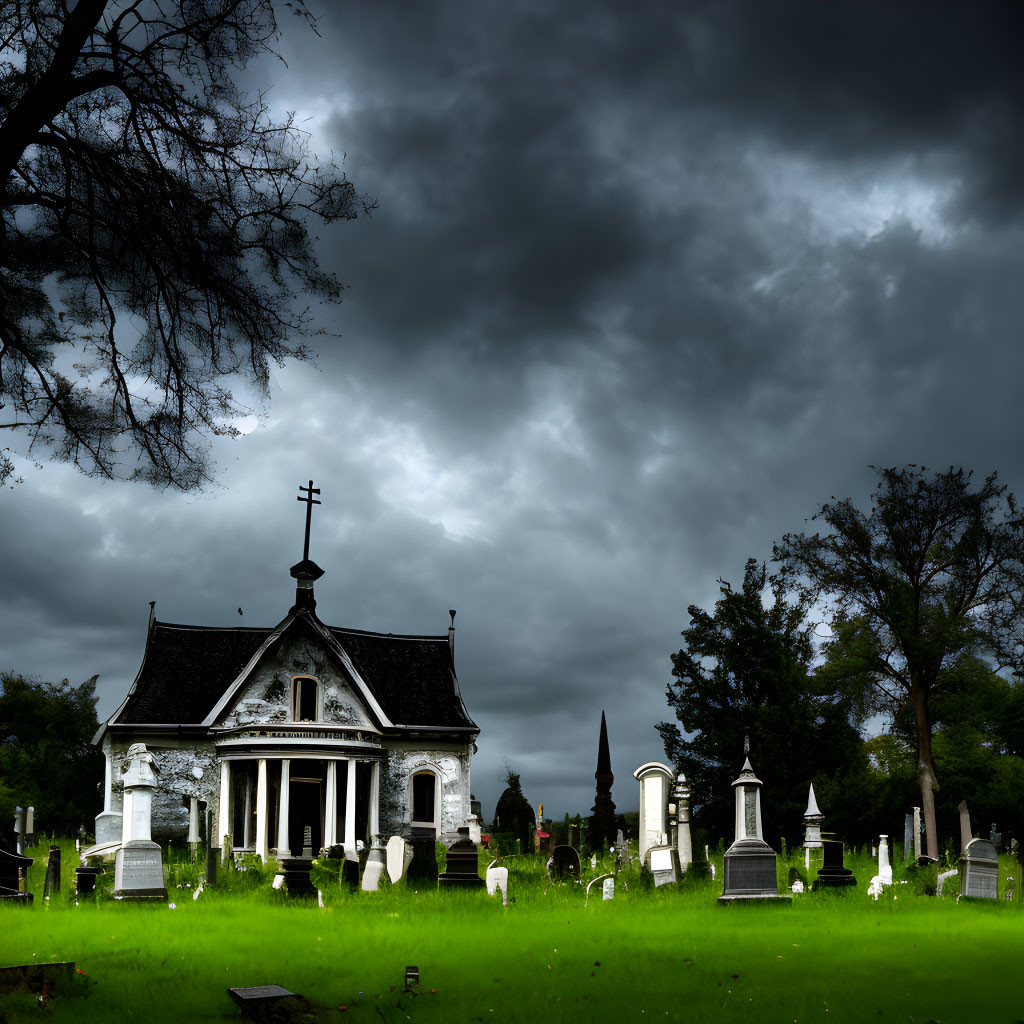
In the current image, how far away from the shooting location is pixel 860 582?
1258 inches

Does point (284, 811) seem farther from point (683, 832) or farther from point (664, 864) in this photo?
point (664, 864)

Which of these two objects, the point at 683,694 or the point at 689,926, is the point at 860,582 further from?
the point at 689,926

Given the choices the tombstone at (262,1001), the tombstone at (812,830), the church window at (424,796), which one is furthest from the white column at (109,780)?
the tombstone at (262,1001)

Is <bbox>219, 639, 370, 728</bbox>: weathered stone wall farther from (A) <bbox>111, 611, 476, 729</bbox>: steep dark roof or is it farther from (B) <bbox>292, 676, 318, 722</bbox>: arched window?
(A) <bbox>111, 611, 476, 729</bbox>: steep dark roof

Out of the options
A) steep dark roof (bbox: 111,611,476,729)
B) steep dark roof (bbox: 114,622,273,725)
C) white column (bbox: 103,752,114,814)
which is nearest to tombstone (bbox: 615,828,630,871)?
steep dark roof (bbox: 111,611,476,729)

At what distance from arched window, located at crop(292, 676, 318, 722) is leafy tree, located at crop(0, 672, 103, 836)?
526 inches

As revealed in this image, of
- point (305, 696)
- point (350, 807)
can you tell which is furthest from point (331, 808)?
point (305, 696)

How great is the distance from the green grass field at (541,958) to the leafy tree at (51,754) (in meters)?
25.7

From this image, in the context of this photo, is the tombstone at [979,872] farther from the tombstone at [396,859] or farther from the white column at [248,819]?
the white column at [248,819]

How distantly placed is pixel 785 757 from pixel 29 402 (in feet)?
104

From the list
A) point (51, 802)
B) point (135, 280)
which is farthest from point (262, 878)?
point (51, 802)

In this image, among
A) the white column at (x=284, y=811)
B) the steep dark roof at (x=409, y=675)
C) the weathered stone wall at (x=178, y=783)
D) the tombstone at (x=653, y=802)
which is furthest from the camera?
the steep dark roof at (x=409, y=675)

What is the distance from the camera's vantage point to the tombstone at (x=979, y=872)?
17.4 metres

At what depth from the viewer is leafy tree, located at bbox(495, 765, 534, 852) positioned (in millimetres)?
36259
